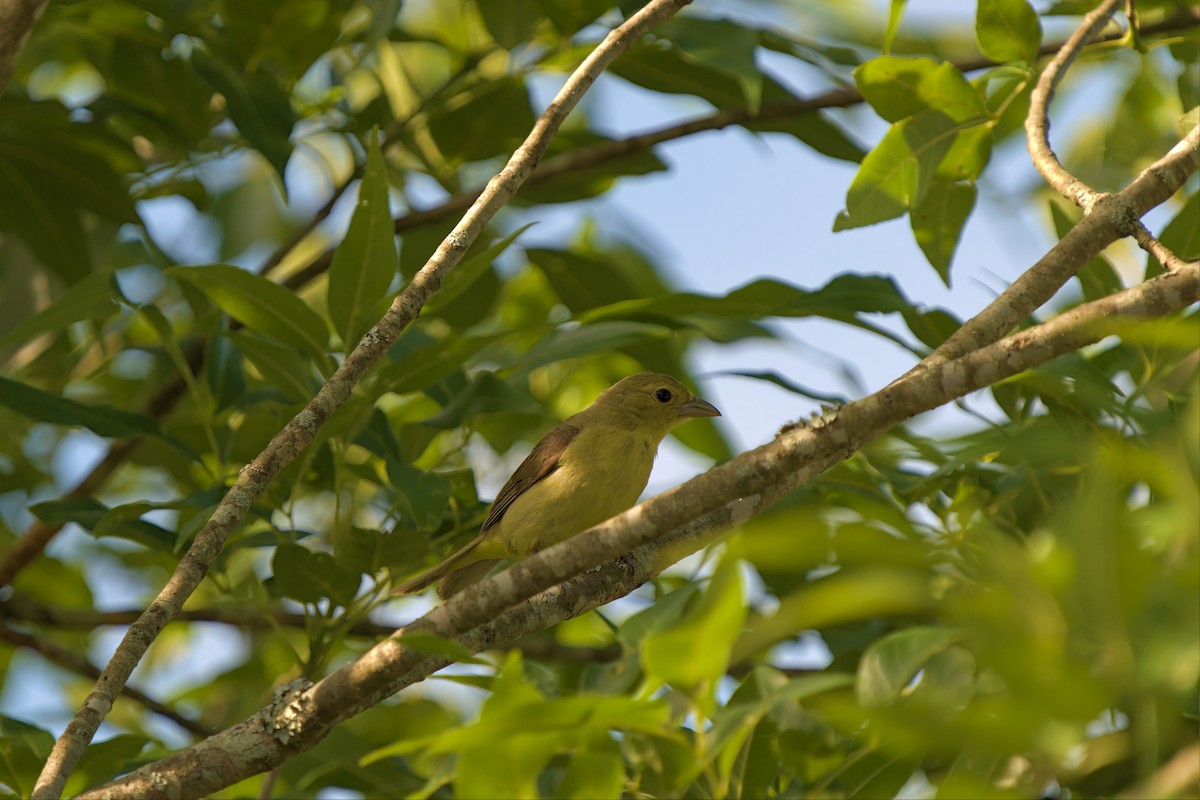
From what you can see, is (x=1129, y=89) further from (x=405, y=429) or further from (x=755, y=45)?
(x=405, y=429)

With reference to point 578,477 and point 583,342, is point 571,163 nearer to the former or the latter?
point 583,342

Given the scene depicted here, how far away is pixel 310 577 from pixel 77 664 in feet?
5.41

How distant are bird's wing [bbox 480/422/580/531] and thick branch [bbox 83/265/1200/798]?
2.73 m

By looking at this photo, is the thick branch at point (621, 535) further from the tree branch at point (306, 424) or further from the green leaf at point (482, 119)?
the green leaf at point (482, 119)

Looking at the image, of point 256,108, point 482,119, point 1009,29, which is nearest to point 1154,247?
point 1009,29

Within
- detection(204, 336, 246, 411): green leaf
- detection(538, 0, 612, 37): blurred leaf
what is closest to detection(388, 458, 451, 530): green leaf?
detection(204, 336, 246, 411): green leaf

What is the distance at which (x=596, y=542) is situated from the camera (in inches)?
108

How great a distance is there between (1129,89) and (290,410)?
4.95m

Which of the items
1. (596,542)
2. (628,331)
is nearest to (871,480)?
(628,331)

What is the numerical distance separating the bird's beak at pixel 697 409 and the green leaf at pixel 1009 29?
255 centimetres

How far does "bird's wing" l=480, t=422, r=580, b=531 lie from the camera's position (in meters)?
5.81

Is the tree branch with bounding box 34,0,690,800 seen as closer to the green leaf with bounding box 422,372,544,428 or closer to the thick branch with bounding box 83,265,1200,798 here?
the thick branch with bounding box 83,265,1200,798

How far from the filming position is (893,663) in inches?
89.4

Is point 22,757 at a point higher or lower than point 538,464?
lower
